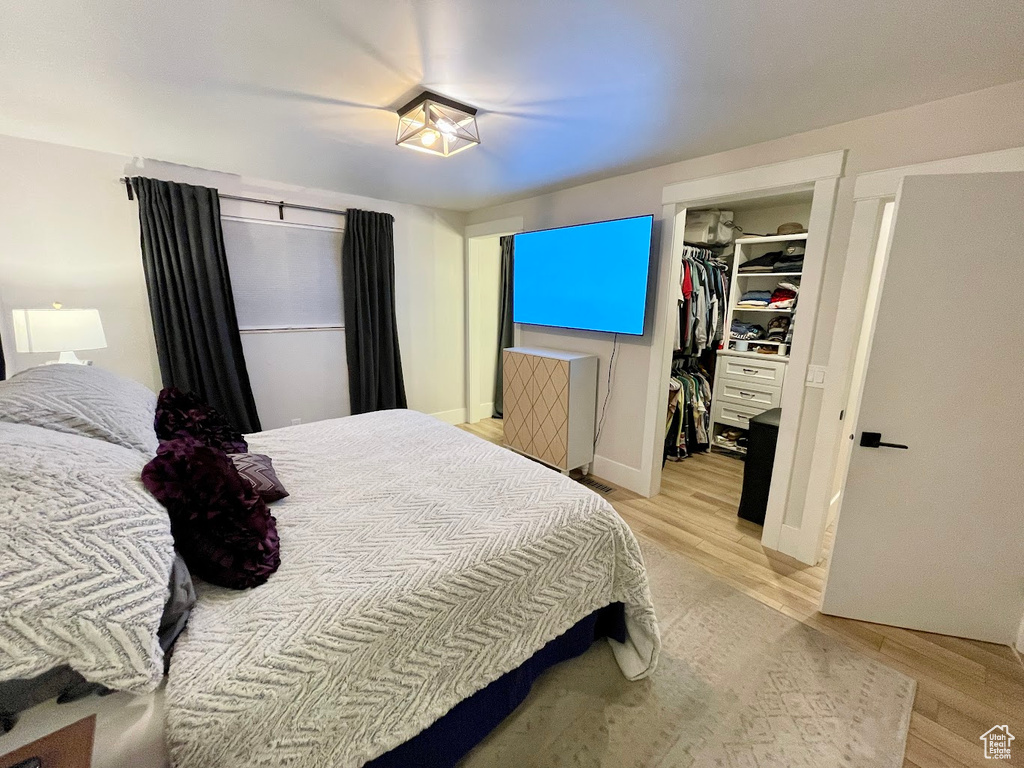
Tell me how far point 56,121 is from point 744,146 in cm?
364

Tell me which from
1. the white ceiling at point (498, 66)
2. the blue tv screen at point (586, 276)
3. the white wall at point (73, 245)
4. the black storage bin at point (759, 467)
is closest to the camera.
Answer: the white ceiling at point (498, 66)

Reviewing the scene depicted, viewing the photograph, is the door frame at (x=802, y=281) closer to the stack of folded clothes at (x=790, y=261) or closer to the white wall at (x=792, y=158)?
A: the white wall at (x=792, y=158)

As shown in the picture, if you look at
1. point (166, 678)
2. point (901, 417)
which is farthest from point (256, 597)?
point (901, 417)

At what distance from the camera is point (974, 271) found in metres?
1.50

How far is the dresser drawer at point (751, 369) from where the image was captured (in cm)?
342

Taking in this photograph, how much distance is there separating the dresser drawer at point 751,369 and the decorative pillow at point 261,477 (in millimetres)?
3715

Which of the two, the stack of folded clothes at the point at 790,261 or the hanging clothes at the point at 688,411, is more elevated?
the stack of folded clothes at the point at 790,261

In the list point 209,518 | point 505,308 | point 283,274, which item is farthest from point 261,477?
point 505,308

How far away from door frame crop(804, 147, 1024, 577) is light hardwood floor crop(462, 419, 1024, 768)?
34 centimetres

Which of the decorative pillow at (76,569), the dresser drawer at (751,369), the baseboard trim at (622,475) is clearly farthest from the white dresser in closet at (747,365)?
the decorative pillow at (76,569)

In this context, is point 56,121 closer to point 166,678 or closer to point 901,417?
point 166,678

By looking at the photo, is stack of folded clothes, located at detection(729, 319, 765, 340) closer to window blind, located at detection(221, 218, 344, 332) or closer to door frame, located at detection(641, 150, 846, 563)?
door frame, located at detection(641, 150, 846, 563)

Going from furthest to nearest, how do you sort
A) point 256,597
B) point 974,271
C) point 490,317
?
point 490,317 < point 974,271 < point 256,597

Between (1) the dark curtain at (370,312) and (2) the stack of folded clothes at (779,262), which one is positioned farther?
(1) the dark curtain at (370,312)
